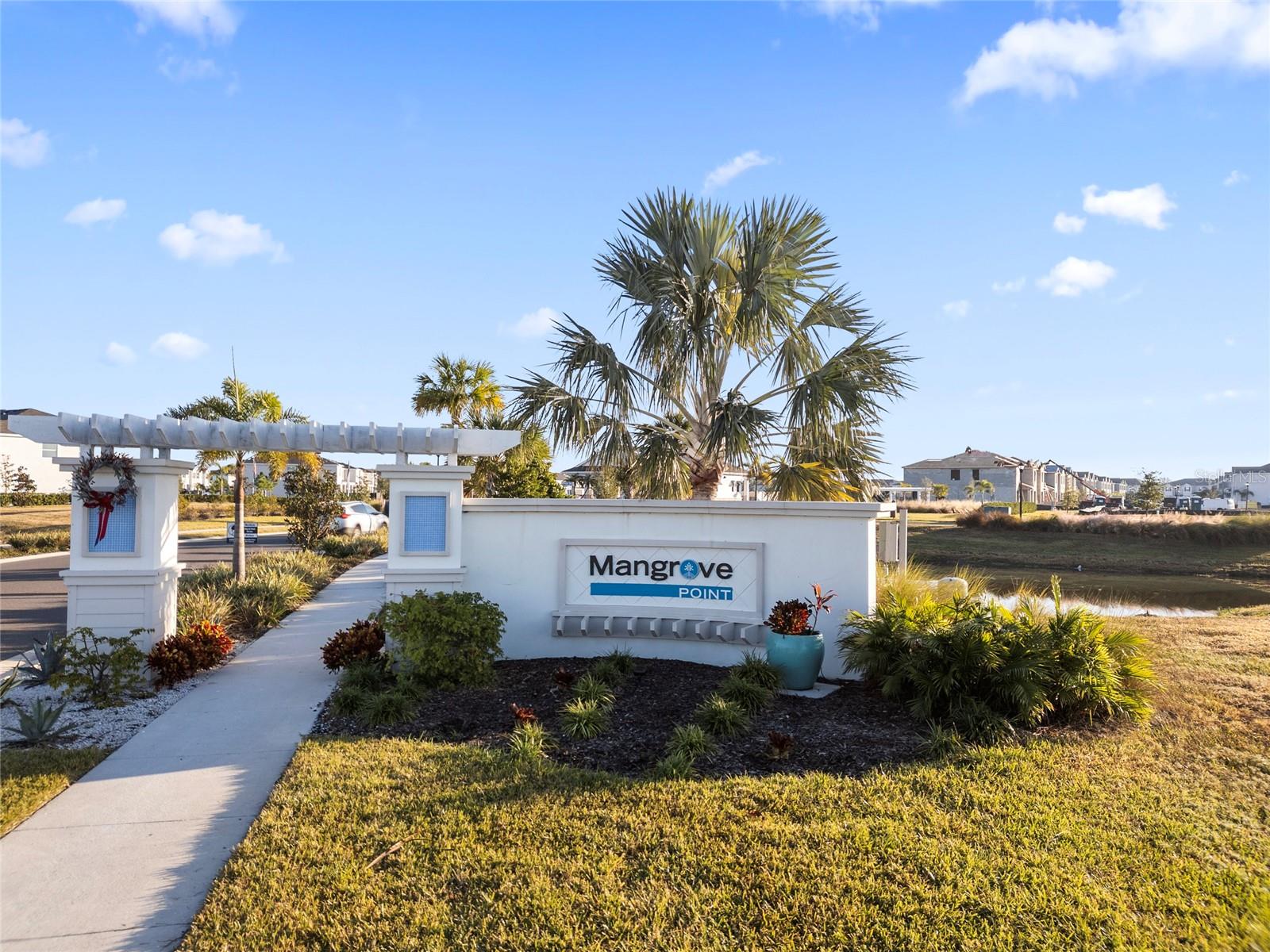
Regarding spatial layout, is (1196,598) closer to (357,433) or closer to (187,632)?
(357,433)

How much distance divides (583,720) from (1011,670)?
3.39 metres

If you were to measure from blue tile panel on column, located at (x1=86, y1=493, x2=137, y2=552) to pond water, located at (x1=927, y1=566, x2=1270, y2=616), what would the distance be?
590 inches

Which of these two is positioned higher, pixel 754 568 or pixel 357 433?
pixel 357 433

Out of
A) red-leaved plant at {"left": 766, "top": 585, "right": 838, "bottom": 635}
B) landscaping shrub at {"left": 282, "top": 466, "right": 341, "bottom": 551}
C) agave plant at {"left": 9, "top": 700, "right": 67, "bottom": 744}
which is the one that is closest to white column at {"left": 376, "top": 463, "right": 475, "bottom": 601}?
agave plant at {"left": 9, "top": 700, "right": 67, "bottom": 744}

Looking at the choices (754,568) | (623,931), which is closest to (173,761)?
(623,931)

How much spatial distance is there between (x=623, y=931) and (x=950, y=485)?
94818 mm

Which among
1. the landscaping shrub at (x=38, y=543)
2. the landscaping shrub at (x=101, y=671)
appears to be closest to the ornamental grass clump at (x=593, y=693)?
the landscaping shrub at (x=101, y=671)

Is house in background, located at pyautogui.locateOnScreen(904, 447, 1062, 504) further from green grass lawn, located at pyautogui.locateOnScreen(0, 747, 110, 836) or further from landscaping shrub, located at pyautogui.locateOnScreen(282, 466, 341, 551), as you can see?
green grass lawn, located at pyautogui.locateOnScreen(0, 747, 110, 836)

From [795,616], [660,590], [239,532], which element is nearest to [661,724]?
[795,616]

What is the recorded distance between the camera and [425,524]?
8.30m

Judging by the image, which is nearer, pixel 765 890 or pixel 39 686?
pixel 765 890

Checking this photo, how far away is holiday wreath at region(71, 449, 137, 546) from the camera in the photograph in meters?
7.64

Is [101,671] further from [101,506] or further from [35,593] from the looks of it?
[35,593]

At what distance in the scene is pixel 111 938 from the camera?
3332 millimetres
